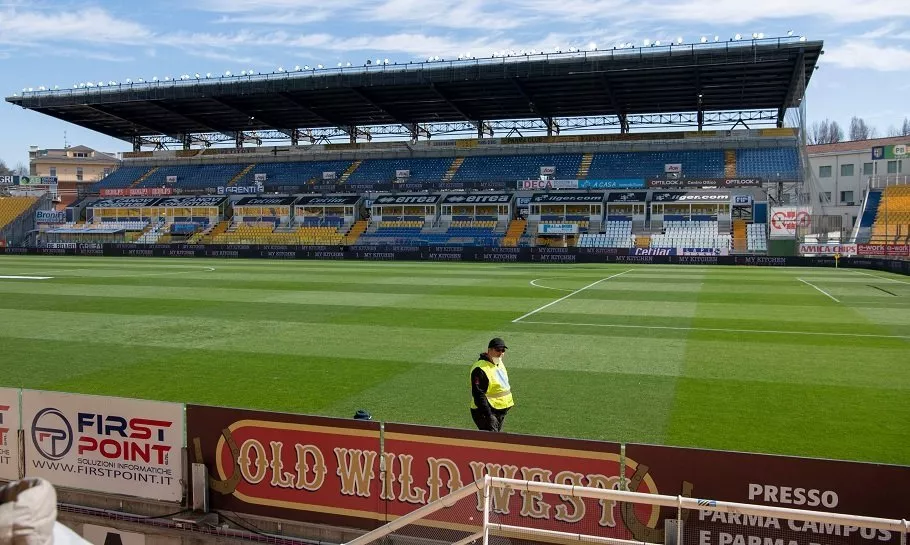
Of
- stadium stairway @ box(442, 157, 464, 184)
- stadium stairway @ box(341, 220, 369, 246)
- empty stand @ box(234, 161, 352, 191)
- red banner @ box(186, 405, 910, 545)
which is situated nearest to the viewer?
red banner @ box(186, 405, 910, 545)

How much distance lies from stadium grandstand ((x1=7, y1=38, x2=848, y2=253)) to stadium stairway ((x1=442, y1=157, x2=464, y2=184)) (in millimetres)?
277

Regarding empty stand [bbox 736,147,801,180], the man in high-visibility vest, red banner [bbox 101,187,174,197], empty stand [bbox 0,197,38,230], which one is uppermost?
empty stand [bbox 736,147,801,180]

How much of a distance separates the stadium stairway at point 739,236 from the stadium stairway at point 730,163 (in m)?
4.76

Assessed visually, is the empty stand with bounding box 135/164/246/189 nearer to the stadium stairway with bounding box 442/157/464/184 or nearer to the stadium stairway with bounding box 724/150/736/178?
the stadium stairway with bounding box 442/157/464/184

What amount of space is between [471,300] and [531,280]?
9.18 meters

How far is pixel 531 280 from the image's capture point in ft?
115

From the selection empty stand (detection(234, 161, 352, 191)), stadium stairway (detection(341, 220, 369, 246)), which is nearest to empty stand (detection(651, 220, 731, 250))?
stadium stairway (detection(341, 220, 369, 246))

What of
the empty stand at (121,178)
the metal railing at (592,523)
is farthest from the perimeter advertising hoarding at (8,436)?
the empty stand at (121,178)

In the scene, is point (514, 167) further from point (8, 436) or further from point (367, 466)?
point (367, 466)

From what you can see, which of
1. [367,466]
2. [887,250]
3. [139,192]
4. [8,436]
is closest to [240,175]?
[139,192]

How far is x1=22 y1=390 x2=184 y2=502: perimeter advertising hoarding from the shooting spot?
817 cm

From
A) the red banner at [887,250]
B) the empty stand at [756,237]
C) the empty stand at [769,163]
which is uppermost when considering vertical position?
the empty stand at [769,163]

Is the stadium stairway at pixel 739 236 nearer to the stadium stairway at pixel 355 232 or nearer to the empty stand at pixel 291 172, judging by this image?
the stadium stairway at pixel 355 232

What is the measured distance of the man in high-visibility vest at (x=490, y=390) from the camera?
8.38m
